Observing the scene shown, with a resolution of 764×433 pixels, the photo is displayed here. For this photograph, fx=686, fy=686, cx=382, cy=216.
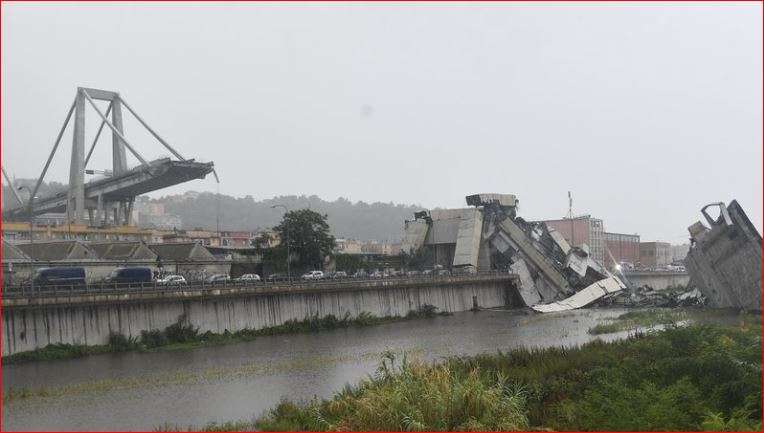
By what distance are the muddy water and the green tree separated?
746 inches

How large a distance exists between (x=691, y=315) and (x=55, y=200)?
308ft

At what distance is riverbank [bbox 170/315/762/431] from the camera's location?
60.5 ft

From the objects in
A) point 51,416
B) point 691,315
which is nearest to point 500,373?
point 51,416

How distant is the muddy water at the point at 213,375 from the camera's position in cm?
2398

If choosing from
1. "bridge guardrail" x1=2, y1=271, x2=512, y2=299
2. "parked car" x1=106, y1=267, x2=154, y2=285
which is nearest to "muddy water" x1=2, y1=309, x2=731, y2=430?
"bridge guardrail" x1=2, y1=271, x2=512, y2=299

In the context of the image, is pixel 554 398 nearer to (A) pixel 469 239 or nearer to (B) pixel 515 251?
(B) pixel 515 251

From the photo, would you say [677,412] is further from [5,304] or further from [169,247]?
[169,247]

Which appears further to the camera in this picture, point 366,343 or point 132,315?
point 366,343

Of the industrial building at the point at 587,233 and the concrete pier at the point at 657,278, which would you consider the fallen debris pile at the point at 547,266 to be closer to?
the concrete pier at the point at 657,278

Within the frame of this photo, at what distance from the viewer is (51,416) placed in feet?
77.7

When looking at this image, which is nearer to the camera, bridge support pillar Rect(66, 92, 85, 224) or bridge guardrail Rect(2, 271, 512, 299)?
bridge guardrail Rect(2, 271, 512, 299)

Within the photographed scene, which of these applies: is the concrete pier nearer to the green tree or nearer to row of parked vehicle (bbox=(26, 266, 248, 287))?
the green tree

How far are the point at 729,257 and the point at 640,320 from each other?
8855 mm

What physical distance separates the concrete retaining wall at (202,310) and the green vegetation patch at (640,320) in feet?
57.8
